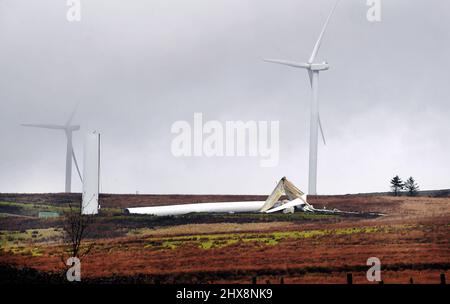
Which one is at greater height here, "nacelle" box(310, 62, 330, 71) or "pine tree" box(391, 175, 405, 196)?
"nacelle" box(310, 62, 330, 71)

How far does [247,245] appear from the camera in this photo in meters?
38.0

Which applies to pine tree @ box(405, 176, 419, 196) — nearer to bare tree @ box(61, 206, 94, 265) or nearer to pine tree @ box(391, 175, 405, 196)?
pine tree @ box(391, 175, 405, 196)

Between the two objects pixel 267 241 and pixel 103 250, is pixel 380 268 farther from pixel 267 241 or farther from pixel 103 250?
pixel 103 250

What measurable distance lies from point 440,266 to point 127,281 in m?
14.4

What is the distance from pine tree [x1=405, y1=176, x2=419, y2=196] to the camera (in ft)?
155

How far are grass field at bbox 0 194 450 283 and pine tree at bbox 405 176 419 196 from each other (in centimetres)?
Result: 175

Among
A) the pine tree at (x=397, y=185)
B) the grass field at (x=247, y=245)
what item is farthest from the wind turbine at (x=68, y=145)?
the pine tree at (x=397, y=185)

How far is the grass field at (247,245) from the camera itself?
34875 millimetres

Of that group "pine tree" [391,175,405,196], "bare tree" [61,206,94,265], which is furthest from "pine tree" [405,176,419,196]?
"bare tree" [61,206,94,265]

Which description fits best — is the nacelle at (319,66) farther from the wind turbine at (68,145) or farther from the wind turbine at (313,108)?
the wind turbine at (68,145)

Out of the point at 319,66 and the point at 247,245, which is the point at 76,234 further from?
the point at 319,66

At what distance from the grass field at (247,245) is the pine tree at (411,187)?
69.0 inches

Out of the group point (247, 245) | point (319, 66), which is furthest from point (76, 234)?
Result: point (319, 66)
